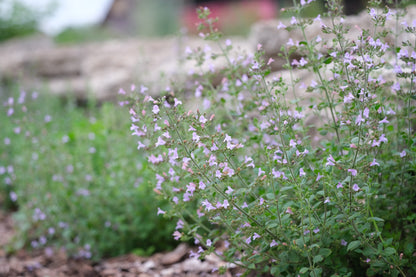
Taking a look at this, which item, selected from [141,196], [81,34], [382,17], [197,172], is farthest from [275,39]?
[81,34]

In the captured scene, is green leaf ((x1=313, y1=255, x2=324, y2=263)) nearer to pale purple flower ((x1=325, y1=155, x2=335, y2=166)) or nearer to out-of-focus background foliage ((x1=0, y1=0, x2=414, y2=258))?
pale purple flower ((x1=325, y1=155, x2=335, y2=166))

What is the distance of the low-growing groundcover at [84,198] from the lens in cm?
337

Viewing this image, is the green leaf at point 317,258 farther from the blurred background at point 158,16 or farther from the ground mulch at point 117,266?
the blurred background at point 158,16

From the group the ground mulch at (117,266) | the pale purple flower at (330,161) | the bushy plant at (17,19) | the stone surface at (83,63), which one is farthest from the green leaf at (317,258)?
the bushy plant at (17,19)

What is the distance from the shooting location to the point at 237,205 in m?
1.89

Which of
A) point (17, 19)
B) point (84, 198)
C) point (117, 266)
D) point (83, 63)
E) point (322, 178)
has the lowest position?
point (117, 266)

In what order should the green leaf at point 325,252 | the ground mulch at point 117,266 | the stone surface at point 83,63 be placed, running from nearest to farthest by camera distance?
the green leaf at point 325,252
the ground mulch at point 117,266
the stone surface at point 83,63

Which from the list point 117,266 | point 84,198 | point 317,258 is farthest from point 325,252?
point 84,198

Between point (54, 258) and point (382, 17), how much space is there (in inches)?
122

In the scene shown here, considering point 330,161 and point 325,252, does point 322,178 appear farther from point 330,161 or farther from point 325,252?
point 325,252

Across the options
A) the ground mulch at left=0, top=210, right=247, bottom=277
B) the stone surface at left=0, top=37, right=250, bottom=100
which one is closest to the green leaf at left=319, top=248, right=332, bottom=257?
the ground mulch at left=0, top=210, right=247, bottom=277

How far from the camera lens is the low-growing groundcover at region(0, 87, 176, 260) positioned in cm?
337

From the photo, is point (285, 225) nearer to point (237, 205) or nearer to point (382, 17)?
point (237, 205)

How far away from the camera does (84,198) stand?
3.55 metres
